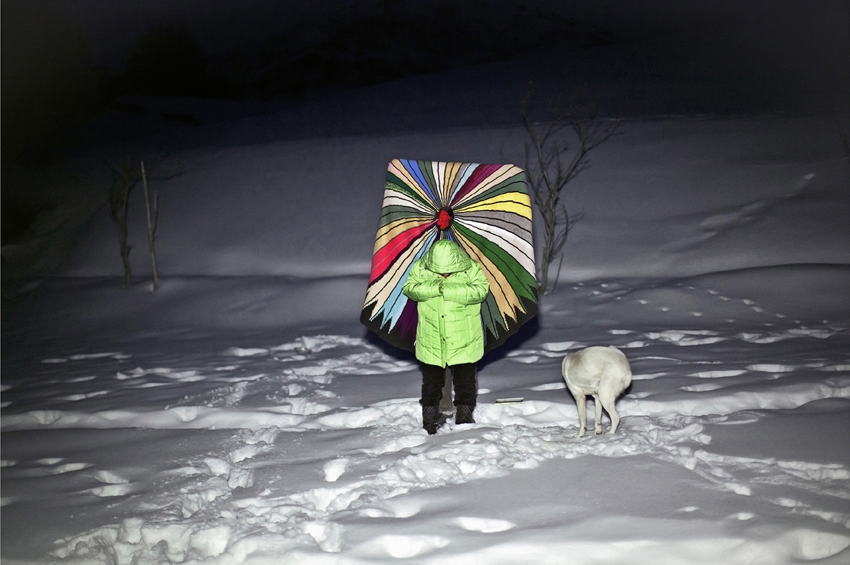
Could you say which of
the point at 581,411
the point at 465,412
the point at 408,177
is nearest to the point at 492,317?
the point at 465,412

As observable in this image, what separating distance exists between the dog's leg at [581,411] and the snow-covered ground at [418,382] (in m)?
0.08

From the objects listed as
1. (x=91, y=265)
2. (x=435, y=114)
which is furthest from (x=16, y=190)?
(x=435, y=114)

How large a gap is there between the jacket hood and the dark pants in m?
0.66

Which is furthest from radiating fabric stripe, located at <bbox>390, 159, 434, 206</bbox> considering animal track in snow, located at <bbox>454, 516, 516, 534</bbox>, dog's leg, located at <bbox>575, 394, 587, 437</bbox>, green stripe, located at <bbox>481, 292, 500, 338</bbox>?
animal track in snow, located at <bbox>454, 516, 516, 534</bbox>

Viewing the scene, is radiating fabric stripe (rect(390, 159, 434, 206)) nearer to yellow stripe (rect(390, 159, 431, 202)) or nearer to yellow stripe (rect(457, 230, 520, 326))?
yellow stripe (rect(390, 159, 431, 202))

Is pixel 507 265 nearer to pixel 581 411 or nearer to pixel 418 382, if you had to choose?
pixel 581 411

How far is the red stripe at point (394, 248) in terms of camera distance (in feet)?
15.3

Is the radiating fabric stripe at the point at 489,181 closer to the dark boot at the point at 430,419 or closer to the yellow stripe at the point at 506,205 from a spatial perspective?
the yellow stripe at the point at 506,205

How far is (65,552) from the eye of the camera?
10.8 ft

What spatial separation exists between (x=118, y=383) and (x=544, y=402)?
391 centimetres

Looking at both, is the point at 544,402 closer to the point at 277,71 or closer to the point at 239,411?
the point at 239,411

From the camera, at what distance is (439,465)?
3.84m


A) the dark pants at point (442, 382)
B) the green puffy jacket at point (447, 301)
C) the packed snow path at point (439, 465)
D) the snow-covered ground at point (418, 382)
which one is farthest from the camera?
the dark pants at point (442, 382)

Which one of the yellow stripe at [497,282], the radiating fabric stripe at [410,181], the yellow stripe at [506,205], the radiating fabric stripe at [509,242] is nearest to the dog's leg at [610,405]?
the yellow stripe at [497,282]
